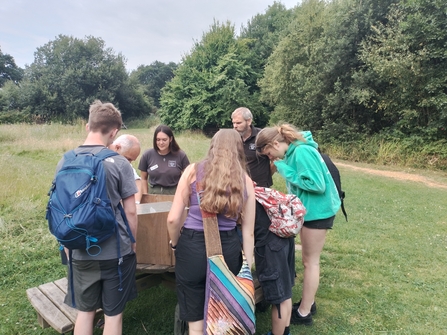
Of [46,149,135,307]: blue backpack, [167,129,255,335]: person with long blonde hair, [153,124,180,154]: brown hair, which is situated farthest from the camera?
[153,124,180,154]: brown hair

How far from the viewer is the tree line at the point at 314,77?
531 inches

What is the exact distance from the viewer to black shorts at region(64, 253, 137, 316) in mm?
1919

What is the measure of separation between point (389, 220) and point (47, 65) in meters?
43.3

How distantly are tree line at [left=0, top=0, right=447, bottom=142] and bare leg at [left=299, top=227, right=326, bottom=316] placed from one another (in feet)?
43.4

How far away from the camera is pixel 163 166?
150 inches

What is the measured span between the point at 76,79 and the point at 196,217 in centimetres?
4040

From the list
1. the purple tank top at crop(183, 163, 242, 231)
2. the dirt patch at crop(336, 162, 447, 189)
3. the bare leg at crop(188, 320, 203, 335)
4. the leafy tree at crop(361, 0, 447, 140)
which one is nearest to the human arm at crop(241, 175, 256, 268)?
the purple tank top at crop(183, 163, 242, 231)

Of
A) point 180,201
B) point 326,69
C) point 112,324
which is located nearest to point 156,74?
point 326,69

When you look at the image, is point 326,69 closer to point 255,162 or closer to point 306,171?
point 255,162

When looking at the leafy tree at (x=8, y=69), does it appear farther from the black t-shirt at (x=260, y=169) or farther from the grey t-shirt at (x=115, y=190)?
the grey t-shirt at (x=115, y=190)

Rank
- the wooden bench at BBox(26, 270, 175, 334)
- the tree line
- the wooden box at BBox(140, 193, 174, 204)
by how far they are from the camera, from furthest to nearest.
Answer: the tree line
the wooden box at BBox(140, 193, 174, 204)
the wooden bench at BBox(26, 270, 175, 334)

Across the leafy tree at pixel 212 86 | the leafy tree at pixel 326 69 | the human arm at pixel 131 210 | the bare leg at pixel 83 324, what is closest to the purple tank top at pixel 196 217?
the human arm at pixel 131 210

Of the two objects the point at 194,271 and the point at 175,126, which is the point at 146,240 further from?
the point at 175,126

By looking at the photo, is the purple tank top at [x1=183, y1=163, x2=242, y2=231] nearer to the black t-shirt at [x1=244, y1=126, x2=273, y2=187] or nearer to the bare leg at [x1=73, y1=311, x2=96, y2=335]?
the bare leg at [x1=73, y1=311, x2=96, y2=335]
